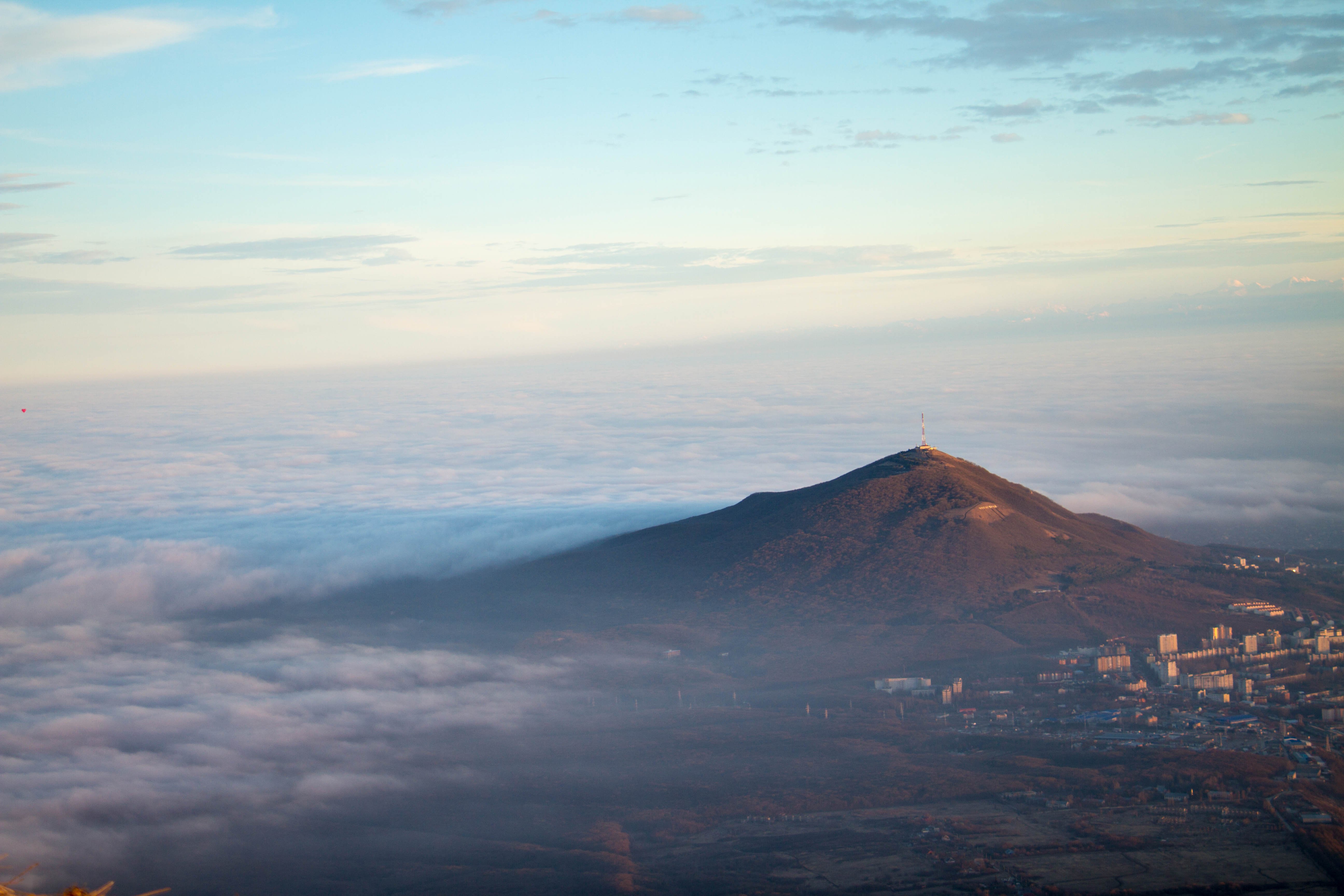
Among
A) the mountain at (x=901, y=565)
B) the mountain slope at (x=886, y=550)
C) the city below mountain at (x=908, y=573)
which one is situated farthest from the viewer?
the mountain slope at (x=886, y=550)

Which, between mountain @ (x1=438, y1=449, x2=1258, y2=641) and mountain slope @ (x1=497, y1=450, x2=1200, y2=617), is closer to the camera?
mountain @ (x1=438, y1=449, x2=1258, y2=641)

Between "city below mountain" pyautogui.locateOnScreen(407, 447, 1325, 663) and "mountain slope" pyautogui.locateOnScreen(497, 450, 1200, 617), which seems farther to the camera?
"mountain slope" pyautogui.locateOnScreen(497, 450, 1200, 617)

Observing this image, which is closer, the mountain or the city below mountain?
the city below mountain

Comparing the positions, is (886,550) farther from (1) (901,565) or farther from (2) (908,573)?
(2) (908,573)

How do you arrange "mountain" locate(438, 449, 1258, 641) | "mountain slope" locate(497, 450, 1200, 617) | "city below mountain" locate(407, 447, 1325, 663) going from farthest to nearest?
"mountain slope" locate(497, 450, 1200, 617) → "mountain" locate(438, 449, 1258, 641) → "city below mountain" locate(407, 447, 1325, 663)

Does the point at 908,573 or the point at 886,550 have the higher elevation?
the point at 886,550

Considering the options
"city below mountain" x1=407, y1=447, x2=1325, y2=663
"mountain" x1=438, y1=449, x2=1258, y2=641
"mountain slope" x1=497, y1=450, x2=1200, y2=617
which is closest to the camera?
"city below mountain" x1=407, y1=447, x2=1325, y2=663

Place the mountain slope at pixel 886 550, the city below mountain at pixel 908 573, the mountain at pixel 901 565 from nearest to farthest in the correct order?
the city below mountain at pixel 908 573 < the mountain at pixel 901 565 < the mountain slope at pixel 886 550

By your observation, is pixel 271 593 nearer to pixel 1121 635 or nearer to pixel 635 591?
pixel 635 591

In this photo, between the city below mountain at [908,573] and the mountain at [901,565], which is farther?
the mountain at [901,565]

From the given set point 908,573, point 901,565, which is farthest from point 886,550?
point 908,573

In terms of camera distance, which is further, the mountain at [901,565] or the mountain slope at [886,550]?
the mountain slope at [886,550]
